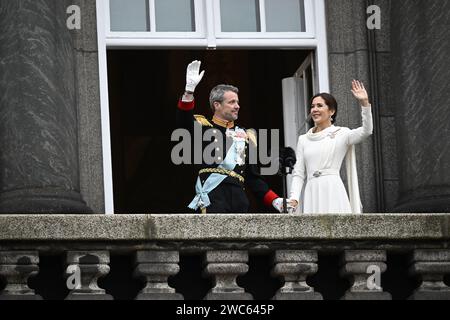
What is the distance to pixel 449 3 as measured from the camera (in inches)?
763

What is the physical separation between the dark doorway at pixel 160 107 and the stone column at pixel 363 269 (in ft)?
36.7

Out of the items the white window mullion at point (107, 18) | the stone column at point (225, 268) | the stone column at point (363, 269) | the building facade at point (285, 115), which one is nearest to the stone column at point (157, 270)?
the building facade at point (285, 115)

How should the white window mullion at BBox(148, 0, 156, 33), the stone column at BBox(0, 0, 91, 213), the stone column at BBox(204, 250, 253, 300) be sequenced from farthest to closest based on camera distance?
the white window mullion at BBox(148, 0, 156, 33), the stone column at BBox(0, 0, 91, 213), the stone column at BBox(204, 250, 253, 300)

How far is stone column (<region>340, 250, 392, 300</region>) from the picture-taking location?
55.2 feet

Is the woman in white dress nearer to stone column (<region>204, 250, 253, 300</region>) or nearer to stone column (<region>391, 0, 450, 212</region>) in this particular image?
stone column (<region>391, 0, 450, 212</region>)

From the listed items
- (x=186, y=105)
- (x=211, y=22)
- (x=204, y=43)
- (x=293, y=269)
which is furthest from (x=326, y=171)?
(x=211, y=22)

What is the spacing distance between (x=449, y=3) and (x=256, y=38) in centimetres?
222

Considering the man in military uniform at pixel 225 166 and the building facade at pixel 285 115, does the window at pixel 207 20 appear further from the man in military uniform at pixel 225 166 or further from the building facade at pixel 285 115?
the man in military uniform at pixel 225 166

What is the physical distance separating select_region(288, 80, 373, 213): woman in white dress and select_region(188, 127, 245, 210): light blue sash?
60 cm

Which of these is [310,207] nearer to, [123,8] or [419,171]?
[419,171]

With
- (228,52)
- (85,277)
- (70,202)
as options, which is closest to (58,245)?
(85,277)

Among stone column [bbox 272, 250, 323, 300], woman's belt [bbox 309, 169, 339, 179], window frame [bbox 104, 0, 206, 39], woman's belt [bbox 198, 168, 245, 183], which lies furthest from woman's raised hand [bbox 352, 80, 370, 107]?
window frame [bbox 104, 0, 206, 39]

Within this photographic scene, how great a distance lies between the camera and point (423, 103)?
19359mm

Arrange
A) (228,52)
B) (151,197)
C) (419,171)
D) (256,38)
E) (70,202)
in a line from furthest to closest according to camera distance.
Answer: (151,197) < (228,52) < (256,38) < (419,171) < (70,202)
